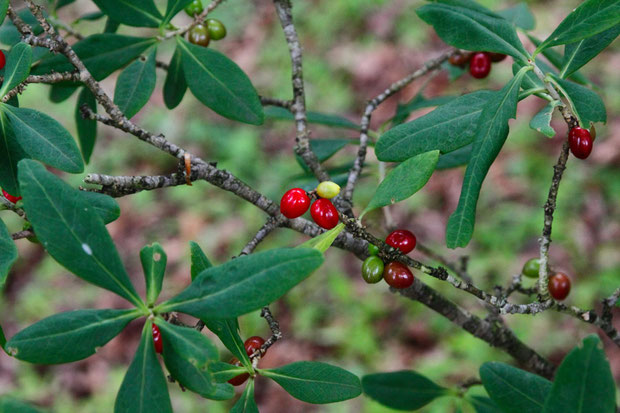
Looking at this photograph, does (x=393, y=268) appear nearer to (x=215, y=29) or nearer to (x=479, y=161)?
(x=479, y=161)

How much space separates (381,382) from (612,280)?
223cm

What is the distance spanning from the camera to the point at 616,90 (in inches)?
154

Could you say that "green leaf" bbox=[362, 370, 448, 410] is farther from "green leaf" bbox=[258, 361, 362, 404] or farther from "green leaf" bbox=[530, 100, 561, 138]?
"green leaf" bbox=[530, 100, 561, 138]

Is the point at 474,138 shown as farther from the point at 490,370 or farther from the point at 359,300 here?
the point at 359,300

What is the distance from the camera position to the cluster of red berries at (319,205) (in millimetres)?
958

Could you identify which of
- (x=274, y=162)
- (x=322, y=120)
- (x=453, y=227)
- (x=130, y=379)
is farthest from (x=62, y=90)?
(x=274, y=162)

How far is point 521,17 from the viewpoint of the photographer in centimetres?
173

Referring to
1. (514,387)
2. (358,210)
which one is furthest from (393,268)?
(358,210)

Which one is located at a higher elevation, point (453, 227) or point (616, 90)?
point (616, 90)

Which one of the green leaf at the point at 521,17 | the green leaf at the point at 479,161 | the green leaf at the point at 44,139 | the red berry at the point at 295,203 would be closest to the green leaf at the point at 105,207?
the green leaf at the point at 44,139

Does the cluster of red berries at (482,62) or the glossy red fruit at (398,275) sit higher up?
the cluster of red berries at (482,62)

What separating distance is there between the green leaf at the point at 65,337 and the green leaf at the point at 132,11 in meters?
0.73

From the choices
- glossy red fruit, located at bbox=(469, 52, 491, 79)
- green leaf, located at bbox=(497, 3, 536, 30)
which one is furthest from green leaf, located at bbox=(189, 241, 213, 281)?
green leaf, located at bbox=(497, 3, 536, 30)

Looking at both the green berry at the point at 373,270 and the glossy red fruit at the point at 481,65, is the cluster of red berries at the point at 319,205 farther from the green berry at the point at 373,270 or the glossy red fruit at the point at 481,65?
the glossy red fruit at the point at 481,65
